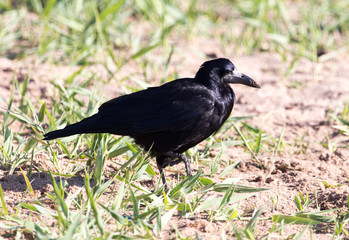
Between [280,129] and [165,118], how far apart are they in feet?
5.35

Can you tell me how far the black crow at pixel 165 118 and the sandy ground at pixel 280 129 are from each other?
343mm

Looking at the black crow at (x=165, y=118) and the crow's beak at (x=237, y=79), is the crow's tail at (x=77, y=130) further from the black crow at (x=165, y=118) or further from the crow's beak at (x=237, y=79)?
the crow's beak at (x=237, y=79)

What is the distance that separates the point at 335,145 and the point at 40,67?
2966mm

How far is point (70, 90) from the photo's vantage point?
5.28m

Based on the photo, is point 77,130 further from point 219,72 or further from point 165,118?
point 219,72

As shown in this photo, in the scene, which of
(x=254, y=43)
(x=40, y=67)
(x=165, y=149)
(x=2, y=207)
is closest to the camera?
(x=2, y=207)

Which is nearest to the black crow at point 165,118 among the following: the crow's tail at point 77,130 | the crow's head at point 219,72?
the crow's tail at point 77,130

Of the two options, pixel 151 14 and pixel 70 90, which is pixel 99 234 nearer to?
pixel 70 90

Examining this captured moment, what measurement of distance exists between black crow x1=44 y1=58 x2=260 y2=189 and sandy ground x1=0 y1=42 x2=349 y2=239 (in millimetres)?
343

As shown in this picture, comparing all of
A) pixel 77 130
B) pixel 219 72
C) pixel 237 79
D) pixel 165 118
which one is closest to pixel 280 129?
pixel 237 79

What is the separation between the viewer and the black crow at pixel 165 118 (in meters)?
4.15

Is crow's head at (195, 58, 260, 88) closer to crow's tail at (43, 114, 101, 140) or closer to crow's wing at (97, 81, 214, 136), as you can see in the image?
crow's wing at (97, 81, 214, 136)

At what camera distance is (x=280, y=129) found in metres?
A: 5.48

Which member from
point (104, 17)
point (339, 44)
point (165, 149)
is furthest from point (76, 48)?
point (339, 44)
